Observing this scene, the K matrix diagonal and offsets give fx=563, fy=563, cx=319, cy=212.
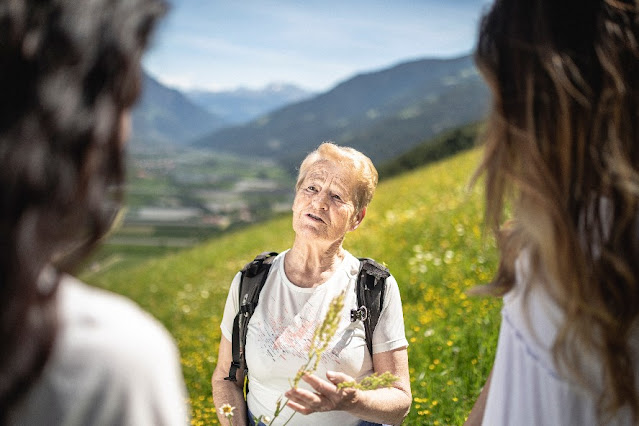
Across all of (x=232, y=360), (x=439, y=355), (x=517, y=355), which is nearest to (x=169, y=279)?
(x=439, y=355)

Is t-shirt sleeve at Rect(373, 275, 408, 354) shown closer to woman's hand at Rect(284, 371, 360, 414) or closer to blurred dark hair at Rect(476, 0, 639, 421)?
woman's hand at Rect(284, 371, 360, 414)

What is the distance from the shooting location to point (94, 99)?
87 cm

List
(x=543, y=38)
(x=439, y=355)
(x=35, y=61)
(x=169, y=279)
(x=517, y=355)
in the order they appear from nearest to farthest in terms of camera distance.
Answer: (x=35, y=61) < (x=543, y=38) < (x=517, y=355) < (x=439, y=355) < (x=169, y=279)

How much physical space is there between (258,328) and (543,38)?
1719 mm

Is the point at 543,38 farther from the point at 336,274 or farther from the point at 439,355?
the point at 439,355

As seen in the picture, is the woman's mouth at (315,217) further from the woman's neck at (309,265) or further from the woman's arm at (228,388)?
the woman's arm at (228,388)

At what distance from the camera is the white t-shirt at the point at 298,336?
241cm

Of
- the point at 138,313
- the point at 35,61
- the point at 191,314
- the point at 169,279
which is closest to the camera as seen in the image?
the point at 35,61

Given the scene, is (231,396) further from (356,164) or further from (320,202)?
(356,164)

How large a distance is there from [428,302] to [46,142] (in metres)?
5.07

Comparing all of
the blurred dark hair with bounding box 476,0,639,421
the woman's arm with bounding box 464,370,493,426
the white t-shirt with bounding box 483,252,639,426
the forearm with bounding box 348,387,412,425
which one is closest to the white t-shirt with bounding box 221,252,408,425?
the forearm with bounding box 348,387,412,425

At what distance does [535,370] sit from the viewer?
4.60 ft

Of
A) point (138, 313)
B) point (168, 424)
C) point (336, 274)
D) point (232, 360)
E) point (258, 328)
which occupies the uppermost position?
point (138, 313)

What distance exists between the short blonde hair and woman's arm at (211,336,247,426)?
2.96ft
